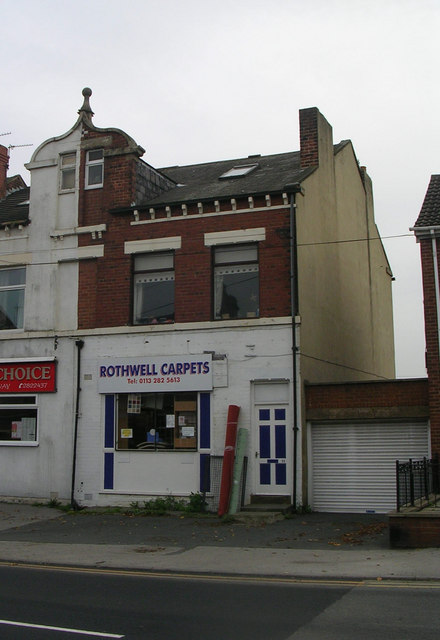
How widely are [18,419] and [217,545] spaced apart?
9.08 metres

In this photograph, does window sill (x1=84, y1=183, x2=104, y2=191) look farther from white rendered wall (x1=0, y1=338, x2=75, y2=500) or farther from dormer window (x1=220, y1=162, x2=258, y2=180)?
white rendered wall (x1=0, y1=338, x2=75, y2=500)

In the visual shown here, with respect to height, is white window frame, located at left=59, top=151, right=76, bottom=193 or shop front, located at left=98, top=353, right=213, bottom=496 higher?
white window frame, located at left=59, top=151, right=76, bottom=193

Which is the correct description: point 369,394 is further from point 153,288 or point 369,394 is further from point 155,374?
point 153,288

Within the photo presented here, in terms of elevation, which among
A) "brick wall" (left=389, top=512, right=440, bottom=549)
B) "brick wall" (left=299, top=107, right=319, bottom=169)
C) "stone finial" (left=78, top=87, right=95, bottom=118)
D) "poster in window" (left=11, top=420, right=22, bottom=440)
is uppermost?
"stone finial" (left=78, top=87, right=95, bottom=118)

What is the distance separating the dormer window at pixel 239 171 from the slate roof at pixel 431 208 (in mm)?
5766

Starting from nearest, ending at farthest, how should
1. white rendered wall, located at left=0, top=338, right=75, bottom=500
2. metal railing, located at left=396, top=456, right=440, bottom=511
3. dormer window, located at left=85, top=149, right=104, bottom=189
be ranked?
metal railing, located at left=396, top=456, right=440, bottom=511
white rendered wall, located at left=0, top=338, right=75, bottom=500
dormer window, located at left=85, top=149, right=104, bottom=189

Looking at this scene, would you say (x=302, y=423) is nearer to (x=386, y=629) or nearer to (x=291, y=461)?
(x=291, y=461)

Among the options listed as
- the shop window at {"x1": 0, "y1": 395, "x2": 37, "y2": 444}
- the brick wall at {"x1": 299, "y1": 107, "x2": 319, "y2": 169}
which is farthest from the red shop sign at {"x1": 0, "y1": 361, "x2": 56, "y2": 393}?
the brick wall at {"x1": 299, "y1": 107, "x2": 319, "y2": 169}

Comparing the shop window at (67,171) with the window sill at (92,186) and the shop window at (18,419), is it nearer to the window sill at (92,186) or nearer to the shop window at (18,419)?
the window sill at (92,186)

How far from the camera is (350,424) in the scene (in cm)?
1806

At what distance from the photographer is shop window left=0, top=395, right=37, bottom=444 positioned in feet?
66.9

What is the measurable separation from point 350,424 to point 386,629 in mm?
10774

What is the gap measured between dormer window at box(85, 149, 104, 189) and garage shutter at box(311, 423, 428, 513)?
910 cm

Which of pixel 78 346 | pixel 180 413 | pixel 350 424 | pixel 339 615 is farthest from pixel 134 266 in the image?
pixel 339 615
